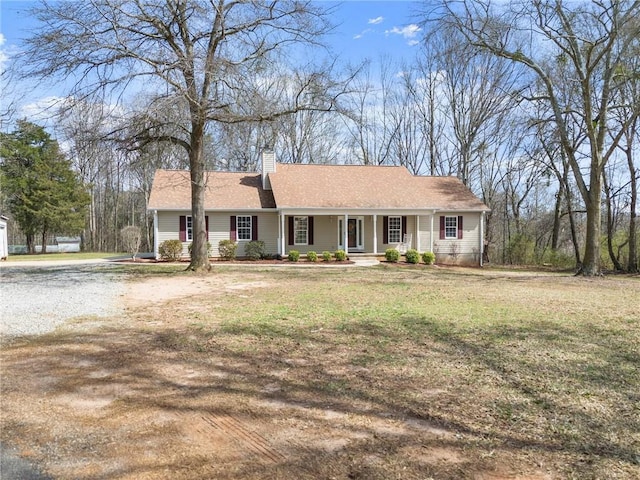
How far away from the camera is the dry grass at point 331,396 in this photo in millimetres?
2754

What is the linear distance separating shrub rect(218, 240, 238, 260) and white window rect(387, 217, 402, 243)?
8.15 metres

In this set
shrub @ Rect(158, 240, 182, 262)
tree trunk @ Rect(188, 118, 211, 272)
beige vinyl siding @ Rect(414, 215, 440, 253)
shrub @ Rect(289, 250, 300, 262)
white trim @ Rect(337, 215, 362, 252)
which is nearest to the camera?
tree trunk @ Rect(188, 118, 211, 272)

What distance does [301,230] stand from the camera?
73.4 ft

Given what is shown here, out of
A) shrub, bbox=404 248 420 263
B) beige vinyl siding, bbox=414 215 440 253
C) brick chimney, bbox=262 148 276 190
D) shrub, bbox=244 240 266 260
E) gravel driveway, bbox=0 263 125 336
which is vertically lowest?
gravel driveway, bbox=0 263 125 336

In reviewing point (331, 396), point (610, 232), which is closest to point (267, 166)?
point (610, 232)

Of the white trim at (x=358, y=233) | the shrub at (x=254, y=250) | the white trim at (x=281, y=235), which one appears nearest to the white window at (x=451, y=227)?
the white trim at (x=358, y=233)

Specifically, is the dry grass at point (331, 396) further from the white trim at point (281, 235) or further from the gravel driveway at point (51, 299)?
the white trim at point (281, 235)

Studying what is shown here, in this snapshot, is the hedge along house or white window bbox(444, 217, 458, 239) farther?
white window bbox(444, 217, 458, 239)

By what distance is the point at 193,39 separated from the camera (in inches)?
512

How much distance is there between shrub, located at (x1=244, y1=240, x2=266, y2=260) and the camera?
21.0 m

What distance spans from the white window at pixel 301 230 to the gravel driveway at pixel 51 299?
33.6 feet

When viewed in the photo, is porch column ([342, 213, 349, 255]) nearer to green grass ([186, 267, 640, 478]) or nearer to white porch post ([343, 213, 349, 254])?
white porch post ([343, 213, 349, 254])

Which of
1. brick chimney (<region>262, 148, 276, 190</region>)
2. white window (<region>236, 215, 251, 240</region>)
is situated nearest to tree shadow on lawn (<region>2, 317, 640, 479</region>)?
white window (<region>236, 215, 251, 240</region>)

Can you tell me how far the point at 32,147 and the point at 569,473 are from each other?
122 feet
